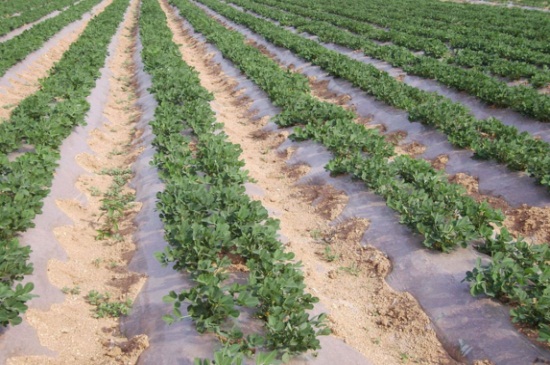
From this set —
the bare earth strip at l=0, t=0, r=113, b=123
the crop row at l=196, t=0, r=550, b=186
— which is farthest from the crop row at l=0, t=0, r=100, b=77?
the crop row at l=196, t=0, r=550, b=186

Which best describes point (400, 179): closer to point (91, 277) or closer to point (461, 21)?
point (91, 277)

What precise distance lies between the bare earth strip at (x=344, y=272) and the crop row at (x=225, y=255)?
56 cm

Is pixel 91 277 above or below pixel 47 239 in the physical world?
below

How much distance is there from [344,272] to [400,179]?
2.43m

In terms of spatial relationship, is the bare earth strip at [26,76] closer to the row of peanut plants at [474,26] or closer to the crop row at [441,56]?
the crop row at [441,56]

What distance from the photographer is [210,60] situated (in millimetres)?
19219

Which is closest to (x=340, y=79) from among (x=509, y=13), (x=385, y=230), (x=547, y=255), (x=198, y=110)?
(x=198, y=110)

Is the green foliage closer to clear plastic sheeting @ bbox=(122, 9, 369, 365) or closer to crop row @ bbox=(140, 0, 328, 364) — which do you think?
clear plastic sheeting @ bbox=(122, 9, 369, 365)

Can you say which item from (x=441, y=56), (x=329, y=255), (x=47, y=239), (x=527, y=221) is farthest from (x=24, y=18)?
(x=527, y=221)

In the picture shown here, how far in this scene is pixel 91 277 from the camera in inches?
219

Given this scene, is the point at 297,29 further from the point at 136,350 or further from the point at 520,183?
the point at 136,350

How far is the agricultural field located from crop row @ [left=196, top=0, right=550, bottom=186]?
2.1 inches

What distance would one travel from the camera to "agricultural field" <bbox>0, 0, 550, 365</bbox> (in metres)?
4.19

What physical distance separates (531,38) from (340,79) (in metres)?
11.5
